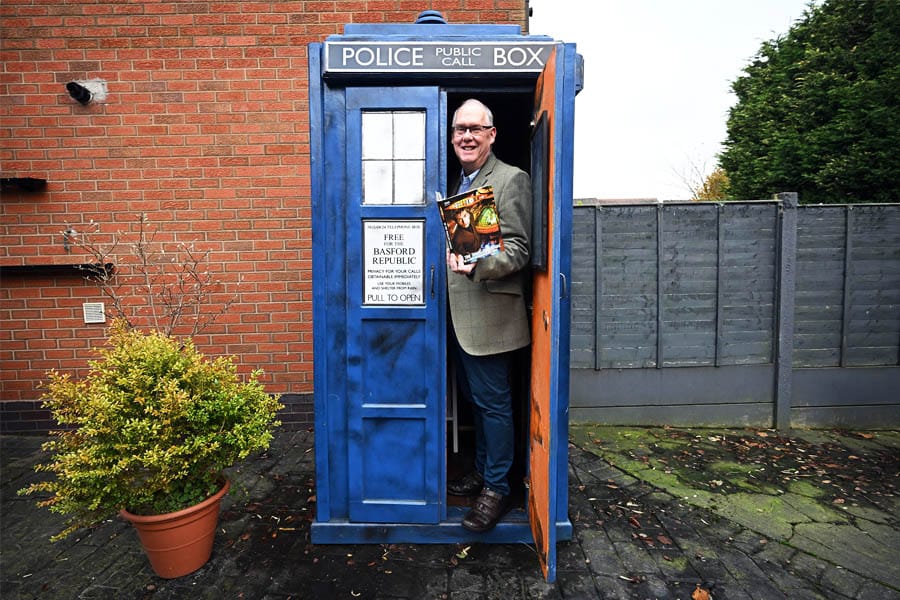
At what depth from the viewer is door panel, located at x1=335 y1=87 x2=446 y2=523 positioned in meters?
2.62

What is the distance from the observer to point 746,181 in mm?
11078

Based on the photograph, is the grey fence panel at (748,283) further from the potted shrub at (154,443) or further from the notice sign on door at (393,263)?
the potted shrub at (154,443)

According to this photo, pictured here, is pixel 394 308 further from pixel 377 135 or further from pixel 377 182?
pixel 377 135

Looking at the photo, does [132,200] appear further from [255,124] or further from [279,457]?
[279,457]

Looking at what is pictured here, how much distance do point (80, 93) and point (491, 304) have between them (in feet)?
13.0

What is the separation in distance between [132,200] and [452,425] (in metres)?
3.31

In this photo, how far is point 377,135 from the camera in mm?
2633

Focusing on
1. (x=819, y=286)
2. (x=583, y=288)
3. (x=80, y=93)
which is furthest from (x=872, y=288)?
(x=80, y=93)

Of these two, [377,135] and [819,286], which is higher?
[377,135]

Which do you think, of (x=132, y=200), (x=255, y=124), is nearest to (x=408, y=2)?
(x=255, y=124)

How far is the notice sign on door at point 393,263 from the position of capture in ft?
8.77

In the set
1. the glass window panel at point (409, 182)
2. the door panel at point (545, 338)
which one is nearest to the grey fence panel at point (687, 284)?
the door panel at point (545, 338)

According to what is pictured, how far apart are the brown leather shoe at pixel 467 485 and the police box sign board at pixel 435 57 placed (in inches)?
93.0

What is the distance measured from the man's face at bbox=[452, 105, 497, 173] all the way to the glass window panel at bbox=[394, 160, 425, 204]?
0.25m
